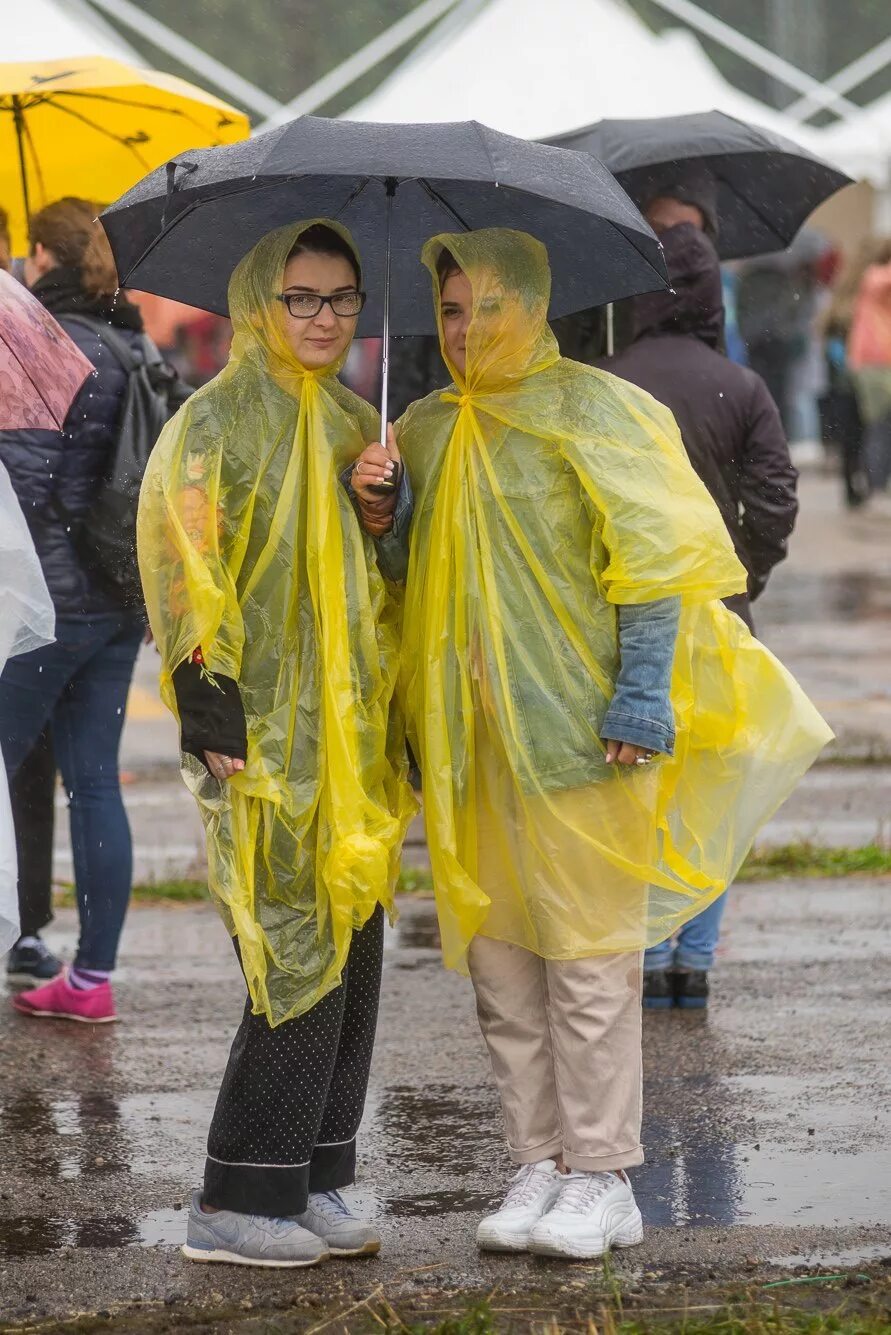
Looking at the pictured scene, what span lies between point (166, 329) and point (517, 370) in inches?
124

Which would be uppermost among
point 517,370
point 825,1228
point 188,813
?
point 517,370

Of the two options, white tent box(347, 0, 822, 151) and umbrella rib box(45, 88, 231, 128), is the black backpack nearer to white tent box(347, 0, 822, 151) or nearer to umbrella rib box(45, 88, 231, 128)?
umbrella rib box(45, 88, 231, 128)

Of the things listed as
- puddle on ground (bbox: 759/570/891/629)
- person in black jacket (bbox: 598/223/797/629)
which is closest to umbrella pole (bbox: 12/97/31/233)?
person in black jacket (bbox: 598/223/797/629)

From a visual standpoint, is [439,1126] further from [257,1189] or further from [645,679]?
[645,679]

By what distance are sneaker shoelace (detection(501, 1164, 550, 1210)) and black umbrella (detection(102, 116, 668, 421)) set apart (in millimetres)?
1504

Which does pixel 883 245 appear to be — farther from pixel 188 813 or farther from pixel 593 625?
pixel 593 625

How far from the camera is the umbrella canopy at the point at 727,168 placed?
6.03 m

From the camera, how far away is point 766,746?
159 inches

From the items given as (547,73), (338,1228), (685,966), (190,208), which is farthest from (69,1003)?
(547,73)

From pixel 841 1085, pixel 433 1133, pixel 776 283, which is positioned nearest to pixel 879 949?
pixel 841 1085

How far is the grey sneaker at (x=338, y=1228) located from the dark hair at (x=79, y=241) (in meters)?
2.51

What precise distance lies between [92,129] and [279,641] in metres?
2.79

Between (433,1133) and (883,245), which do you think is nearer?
(433,1133)

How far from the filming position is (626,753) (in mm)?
3775
